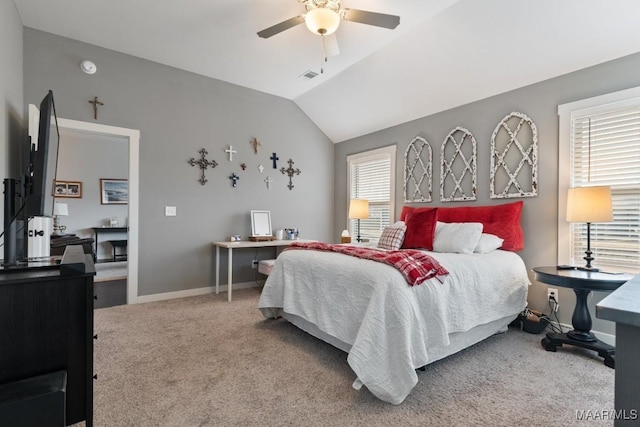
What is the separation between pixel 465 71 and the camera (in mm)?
3387

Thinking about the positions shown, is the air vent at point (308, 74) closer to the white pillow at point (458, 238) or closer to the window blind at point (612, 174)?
the white pillow at point (458, 238)

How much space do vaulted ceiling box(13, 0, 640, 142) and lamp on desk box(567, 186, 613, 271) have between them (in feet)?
4.00

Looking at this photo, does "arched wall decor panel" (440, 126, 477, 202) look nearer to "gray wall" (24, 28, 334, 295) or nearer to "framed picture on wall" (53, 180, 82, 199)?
"gray wall" (24, 28, 334, 295)

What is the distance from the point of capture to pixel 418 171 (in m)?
4.30

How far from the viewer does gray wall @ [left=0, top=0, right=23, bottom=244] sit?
2.40m

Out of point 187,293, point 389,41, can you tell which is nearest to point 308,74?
point 389,41

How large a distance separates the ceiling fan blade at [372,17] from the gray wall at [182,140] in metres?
2.55

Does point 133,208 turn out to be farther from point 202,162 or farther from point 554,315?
point 554,315

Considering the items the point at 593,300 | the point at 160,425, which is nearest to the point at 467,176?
the point at 593,300

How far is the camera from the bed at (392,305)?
1818 millimetres

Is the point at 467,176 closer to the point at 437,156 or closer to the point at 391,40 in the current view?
the point at 437,156

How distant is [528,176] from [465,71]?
1.29 meters

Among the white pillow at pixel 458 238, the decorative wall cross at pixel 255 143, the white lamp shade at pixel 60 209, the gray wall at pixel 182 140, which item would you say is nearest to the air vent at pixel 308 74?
the gray wall at pixel 182 140

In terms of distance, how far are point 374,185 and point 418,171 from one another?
86cm
